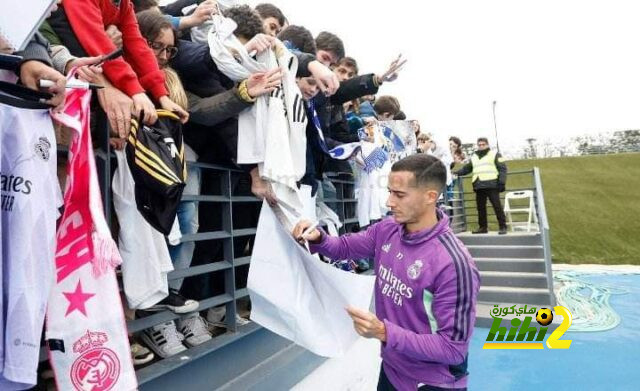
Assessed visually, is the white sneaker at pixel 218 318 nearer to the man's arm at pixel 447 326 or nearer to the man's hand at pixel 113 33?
the man's arm at pixel 447 326

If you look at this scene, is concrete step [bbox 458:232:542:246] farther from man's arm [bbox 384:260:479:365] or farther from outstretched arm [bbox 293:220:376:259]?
man's arm [bbox 384:260:479:365]

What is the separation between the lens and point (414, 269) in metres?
1.92

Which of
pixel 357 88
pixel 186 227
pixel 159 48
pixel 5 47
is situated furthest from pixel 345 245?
pixel 5 47

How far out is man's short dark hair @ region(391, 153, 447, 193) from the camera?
2.04 meters

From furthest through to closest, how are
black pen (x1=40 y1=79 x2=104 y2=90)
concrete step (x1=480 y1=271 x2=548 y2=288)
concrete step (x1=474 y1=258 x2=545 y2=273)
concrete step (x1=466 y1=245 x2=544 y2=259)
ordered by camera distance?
concrete step (x1=466 y1=245 x2=544 y2=259) → concrete step (x1=474 y1=258 x2=545 y2=273) → concrete step (x1=480 y1=271 x2=548 y2=288) → black pen (x1=40 y1=79 x2=104 y2=90)

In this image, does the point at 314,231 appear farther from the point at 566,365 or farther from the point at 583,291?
the point at 583,291

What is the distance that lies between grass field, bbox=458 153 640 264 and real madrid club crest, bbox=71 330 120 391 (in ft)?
42.5

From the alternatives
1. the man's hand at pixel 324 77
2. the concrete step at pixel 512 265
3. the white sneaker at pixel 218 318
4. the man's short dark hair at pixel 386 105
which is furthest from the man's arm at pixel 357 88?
the concrete step at pixel 512 265

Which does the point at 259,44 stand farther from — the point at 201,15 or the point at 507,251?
the point at 507,251

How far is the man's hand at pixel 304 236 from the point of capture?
7.43 feet

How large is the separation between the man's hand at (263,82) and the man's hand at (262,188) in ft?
1.52

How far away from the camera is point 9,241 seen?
1.21 m

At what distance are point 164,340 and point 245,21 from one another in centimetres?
191

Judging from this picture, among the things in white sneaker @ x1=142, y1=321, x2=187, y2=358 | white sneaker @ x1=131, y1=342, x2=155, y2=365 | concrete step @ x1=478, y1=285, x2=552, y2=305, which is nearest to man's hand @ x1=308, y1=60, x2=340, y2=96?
white sneaker @ x1=142, y1=321, x2=187, y2=358
